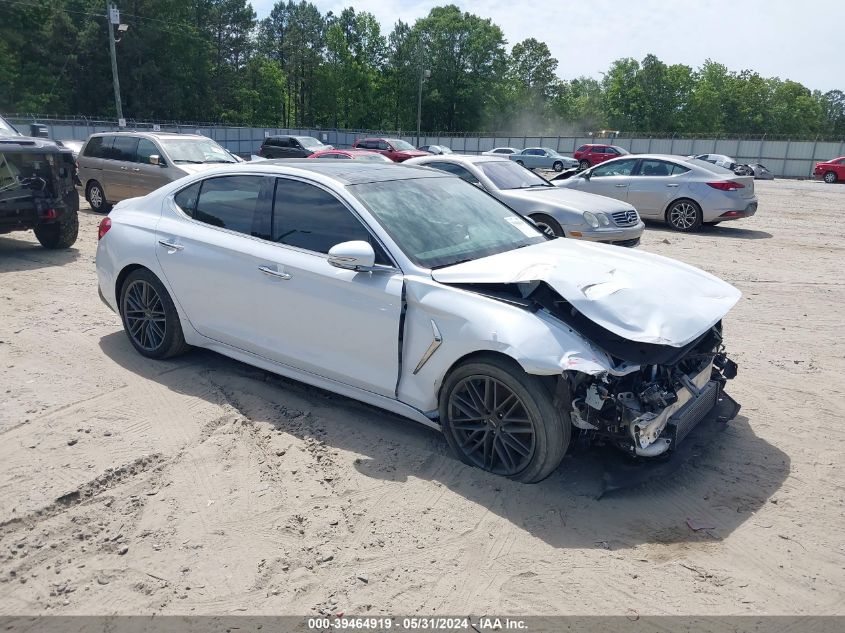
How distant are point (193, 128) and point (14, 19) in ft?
81.0

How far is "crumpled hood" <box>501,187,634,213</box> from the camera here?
998 centimetres

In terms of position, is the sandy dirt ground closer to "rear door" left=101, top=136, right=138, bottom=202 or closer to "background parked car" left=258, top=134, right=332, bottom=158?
"rear door" left=101, top=136, right=138, bottom=202

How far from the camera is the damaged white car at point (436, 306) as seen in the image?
351 centimetres

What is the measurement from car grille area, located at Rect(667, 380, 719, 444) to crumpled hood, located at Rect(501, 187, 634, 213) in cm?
608

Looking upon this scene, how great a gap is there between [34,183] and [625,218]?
8.55m

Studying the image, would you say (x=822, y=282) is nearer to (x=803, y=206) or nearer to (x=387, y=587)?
(x=387, y=587)

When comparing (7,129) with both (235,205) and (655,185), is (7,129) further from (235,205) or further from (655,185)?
(655,185)

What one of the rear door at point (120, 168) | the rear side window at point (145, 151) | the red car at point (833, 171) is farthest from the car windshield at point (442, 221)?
the red car at point (833, 171)

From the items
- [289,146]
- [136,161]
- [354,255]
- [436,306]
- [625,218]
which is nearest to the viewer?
[436,306]

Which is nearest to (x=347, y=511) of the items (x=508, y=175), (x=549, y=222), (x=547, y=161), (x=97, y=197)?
(x=549, y=222)

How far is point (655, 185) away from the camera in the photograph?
13883 millimetres

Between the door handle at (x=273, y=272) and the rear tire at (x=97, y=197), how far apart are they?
11.0 metres

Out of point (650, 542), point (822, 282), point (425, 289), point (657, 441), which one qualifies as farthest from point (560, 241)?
point (822, 282)

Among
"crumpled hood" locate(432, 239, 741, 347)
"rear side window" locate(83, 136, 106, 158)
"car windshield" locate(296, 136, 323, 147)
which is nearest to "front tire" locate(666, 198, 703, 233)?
"crumpled hood" locate(432, 239, 741, 347)
